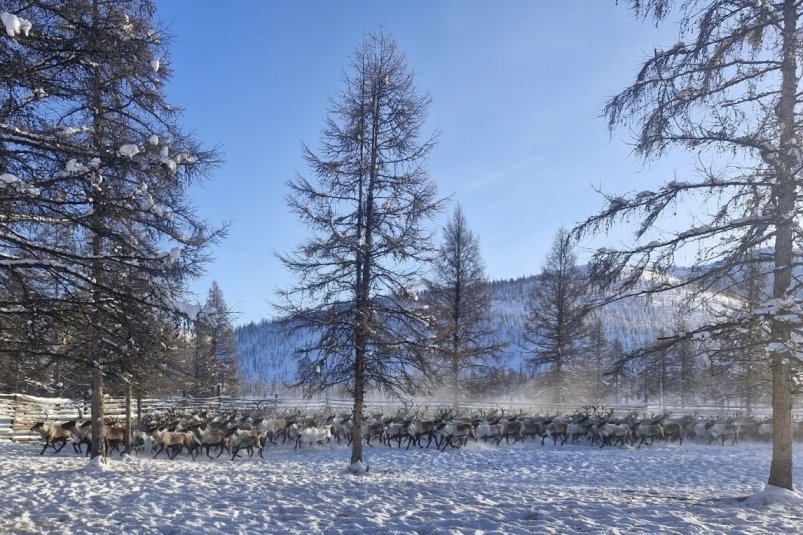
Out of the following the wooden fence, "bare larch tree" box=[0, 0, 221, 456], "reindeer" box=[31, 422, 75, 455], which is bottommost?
the wooden fence

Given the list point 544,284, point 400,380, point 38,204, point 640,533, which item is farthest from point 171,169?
point 544,284

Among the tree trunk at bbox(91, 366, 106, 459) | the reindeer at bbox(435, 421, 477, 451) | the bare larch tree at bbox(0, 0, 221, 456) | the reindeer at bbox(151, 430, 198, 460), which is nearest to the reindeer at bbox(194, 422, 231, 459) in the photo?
the reindeer at bbox(151, 430, 198, 460)

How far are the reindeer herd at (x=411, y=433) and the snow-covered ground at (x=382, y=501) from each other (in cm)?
346

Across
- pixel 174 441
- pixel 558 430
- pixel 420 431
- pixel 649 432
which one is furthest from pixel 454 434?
pixel 174 441

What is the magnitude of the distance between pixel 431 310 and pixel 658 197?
21.8 feet

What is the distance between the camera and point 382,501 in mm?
8672

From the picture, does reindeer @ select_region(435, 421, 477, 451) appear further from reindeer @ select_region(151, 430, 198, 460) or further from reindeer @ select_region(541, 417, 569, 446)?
reindeer @ select_region(151, 430, 198, 460)

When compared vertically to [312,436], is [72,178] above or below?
above

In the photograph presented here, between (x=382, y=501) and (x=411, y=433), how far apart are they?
1292cm

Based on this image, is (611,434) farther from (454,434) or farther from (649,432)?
(454,434)

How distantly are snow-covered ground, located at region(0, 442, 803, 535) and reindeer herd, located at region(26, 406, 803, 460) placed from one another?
3463mm

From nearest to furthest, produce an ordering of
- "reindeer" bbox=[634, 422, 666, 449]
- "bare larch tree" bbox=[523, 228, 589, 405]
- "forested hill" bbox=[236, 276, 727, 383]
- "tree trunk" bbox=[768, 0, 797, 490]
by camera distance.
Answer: "tree trunk" bbox=[768, 0, 797, 490] < "reindeer" bbox=[634, 422, 666, 449] < "bare larch tree" bbox=[523, 228, 589, 405] < "forested hill" bbox=[236, 276, 727, 383]

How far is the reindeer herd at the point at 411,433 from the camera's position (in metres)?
18.1

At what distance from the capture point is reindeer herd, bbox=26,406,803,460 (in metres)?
18.1
